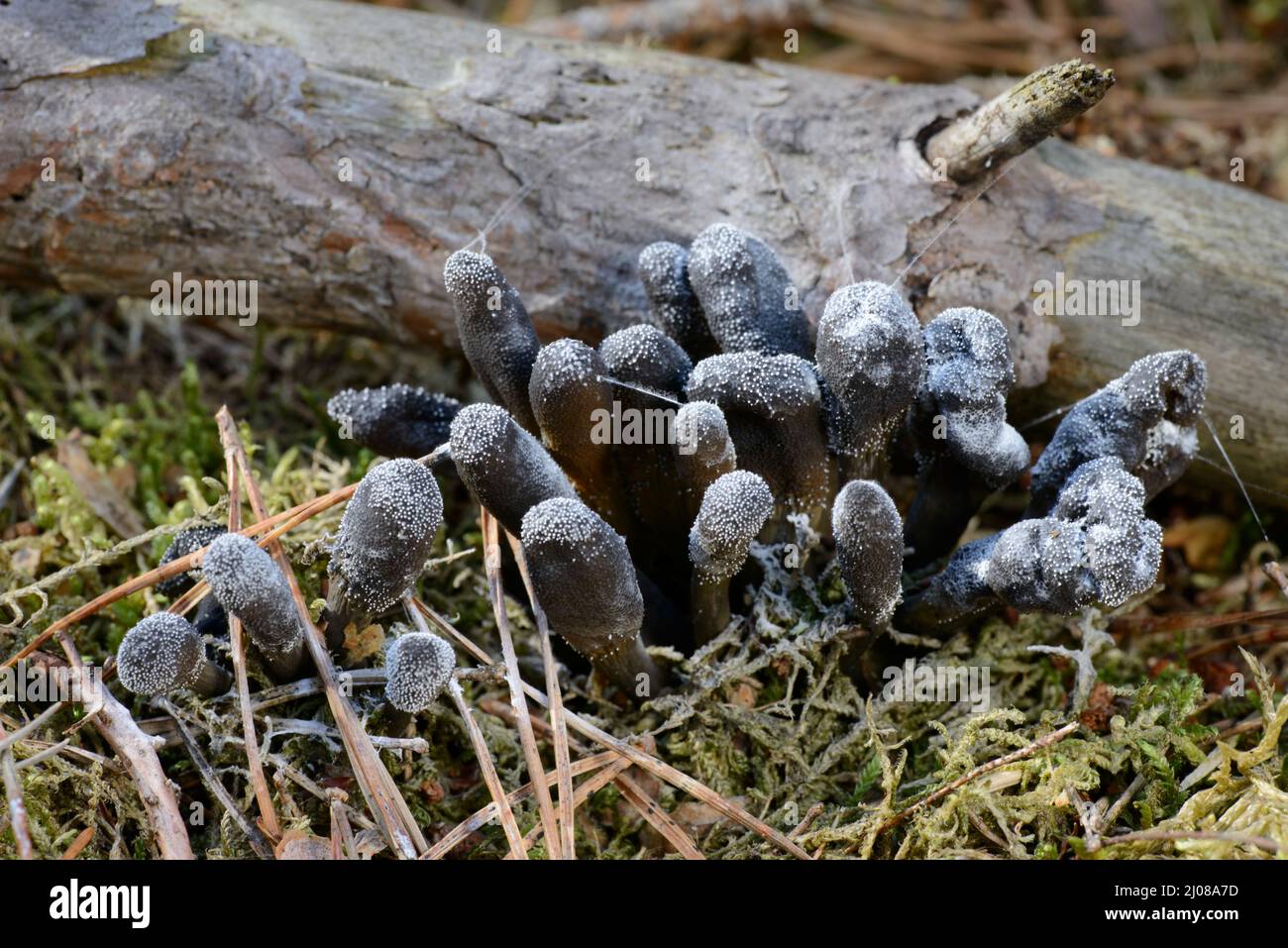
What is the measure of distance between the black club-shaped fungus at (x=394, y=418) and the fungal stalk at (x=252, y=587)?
0.44 m

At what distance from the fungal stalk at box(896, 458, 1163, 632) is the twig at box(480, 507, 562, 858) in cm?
79

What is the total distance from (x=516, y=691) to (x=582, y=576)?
1.23 feet

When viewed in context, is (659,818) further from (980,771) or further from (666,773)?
(980,771)

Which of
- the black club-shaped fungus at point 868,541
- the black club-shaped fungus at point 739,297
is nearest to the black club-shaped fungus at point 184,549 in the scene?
the black club-shaped fungus at point 739,297

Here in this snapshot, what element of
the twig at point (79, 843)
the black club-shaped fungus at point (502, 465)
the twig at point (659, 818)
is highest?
the black club-shaped fungus at point (502, 465)

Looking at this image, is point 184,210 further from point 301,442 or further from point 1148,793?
point 1148,793

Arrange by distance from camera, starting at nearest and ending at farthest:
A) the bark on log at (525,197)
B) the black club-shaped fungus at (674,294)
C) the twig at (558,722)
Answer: the twig at (558,722) < the black club-shaped fungus at (674,294) < the bark on log at (525,197)

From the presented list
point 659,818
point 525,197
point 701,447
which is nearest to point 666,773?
point 659,818

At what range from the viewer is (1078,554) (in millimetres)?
1772

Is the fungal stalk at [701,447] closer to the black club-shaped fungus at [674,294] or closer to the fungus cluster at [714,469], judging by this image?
the fungus cluster at [714,469]

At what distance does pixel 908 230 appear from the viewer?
2.45 meters

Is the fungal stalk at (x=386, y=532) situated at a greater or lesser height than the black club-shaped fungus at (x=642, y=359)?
lesser

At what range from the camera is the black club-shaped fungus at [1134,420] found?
204 centimetres
